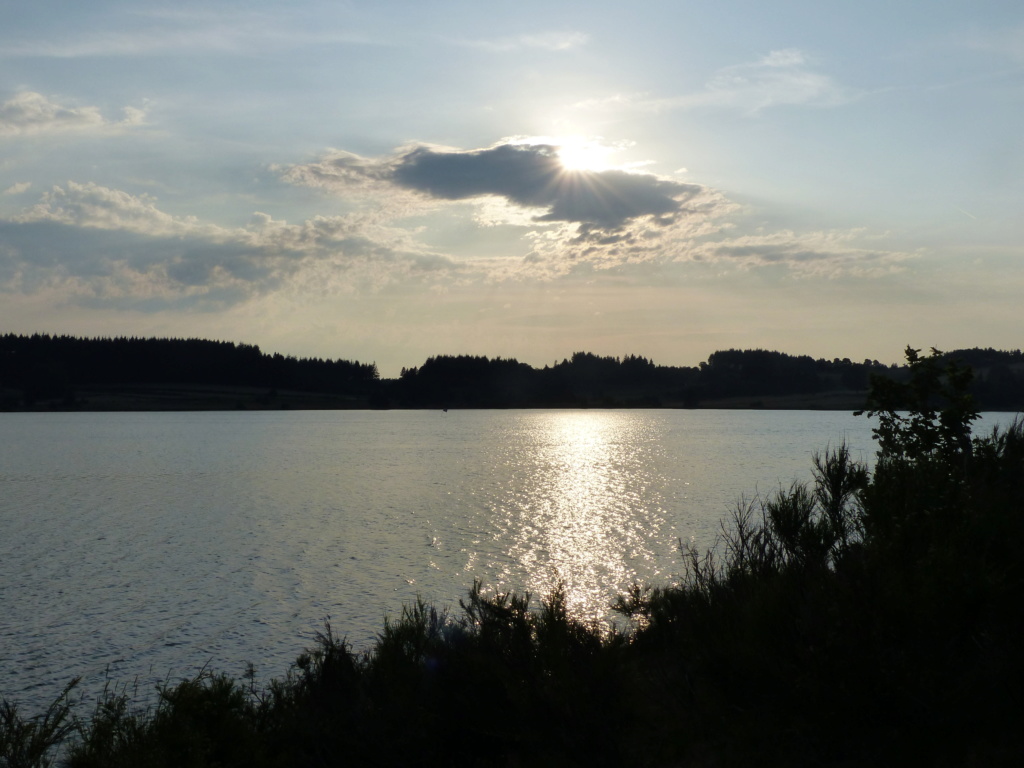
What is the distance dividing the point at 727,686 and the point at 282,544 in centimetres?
2172

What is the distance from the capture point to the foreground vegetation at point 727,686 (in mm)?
7930

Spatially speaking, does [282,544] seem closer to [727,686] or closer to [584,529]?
[584,529]

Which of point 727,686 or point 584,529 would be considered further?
point 584,529

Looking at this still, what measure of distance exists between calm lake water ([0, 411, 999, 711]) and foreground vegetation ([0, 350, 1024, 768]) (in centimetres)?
527

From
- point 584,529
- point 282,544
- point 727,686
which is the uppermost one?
point 727,686

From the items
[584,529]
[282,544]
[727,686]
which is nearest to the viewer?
[727,686]

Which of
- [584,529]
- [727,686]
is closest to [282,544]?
[584,529]

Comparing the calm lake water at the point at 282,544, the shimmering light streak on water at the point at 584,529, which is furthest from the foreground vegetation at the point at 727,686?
the calm lake water at the point at 282,544

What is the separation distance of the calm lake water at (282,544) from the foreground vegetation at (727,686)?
527 centimetres

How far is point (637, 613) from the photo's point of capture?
16859 mm

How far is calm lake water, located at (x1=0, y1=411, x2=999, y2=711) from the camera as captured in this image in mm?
16906

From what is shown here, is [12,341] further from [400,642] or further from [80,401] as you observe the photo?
[400,642]

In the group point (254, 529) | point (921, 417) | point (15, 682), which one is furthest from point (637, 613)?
point (254, 529)

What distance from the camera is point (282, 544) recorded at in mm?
28609
